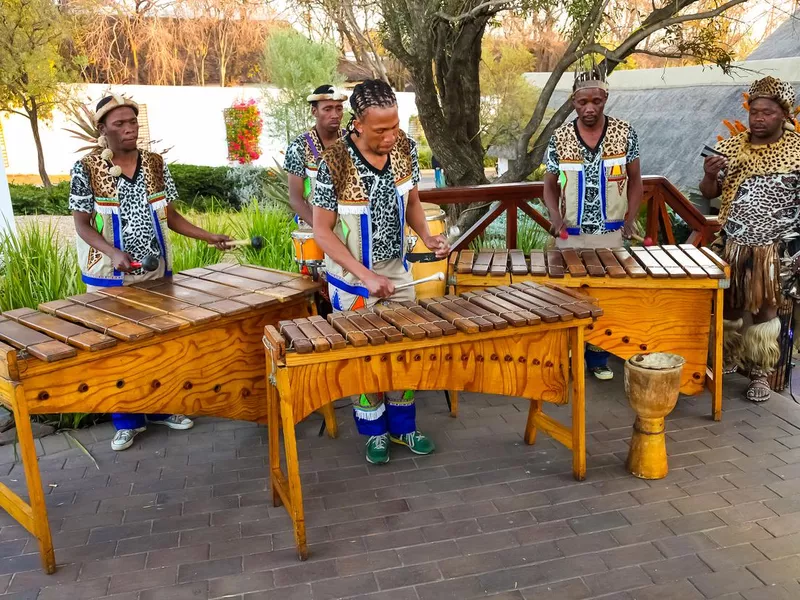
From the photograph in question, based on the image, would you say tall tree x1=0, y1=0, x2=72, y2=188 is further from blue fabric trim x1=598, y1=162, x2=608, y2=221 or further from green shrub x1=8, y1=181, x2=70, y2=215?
blue fabric trim x1=598, y1=162, x2=608, y2=221

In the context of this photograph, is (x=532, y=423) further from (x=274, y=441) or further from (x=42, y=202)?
(x=42, y=202)

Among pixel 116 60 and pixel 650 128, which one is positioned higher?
pixel 116 60

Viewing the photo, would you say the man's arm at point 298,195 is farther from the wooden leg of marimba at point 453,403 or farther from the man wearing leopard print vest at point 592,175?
the man wearing leopard print vest at point 592,175

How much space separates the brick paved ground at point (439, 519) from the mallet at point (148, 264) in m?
1.05

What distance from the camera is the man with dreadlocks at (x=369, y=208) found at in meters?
3.04

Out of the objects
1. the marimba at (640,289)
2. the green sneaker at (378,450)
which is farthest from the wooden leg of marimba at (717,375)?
the green sneaker at (378,450)

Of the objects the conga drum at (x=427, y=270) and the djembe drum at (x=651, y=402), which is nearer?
the djembe drum at (x=651, y=402)

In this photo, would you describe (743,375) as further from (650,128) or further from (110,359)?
(650,128)

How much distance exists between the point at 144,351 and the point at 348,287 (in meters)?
0.96

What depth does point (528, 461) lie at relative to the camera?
11.8 feet

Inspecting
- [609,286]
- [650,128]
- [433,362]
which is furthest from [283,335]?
[650,128]

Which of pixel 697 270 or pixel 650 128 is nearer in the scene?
pixel 697 270

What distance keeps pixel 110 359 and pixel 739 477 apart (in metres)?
2.93

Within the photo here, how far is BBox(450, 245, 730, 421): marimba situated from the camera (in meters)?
3.67
